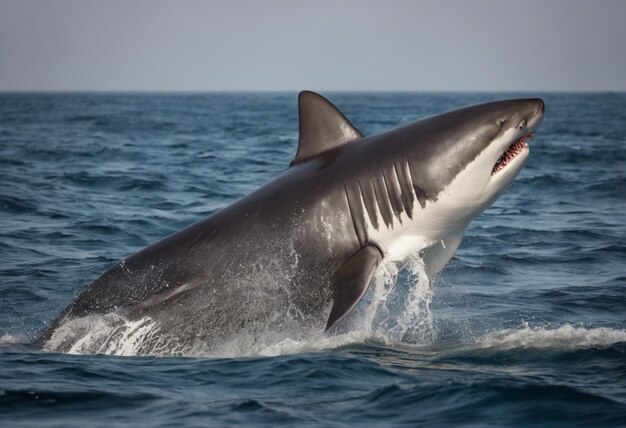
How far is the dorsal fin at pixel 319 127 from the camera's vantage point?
40.0 feet

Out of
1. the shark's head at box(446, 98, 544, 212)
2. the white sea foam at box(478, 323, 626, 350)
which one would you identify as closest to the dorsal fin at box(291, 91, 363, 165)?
the shark's head at box(446, 98, 544, 212)

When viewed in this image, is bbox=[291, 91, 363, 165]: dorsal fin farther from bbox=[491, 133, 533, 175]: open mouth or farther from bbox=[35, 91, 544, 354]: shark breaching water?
bbox=[491, 133, 533, 175]: open mouth

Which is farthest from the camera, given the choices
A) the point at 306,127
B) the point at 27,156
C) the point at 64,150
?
the point at 64,150

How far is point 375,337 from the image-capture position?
12.3 metres

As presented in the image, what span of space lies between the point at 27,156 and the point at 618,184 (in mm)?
20989

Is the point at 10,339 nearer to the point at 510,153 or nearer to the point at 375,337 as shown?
the point at 375,337

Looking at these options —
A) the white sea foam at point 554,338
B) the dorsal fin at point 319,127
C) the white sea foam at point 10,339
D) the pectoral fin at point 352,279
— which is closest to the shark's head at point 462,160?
the pectoral fin at point 352,279

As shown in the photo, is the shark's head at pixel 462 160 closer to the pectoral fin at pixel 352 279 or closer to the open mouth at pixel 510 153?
the open mouth at pixel 510 153

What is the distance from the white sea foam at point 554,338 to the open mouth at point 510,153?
2.07 m

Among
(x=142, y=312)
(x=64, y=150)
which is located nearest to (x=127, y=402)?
(x=142, y=312)

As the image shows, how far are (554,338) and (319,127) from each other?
3883 millimetres

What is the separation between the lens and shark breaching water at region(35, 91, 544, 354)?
37.1 feet

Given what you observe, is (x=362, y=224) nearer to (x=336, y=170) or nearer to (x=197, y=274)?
(x=336, y=170)

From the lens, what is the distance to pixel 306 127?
12.3 metres
